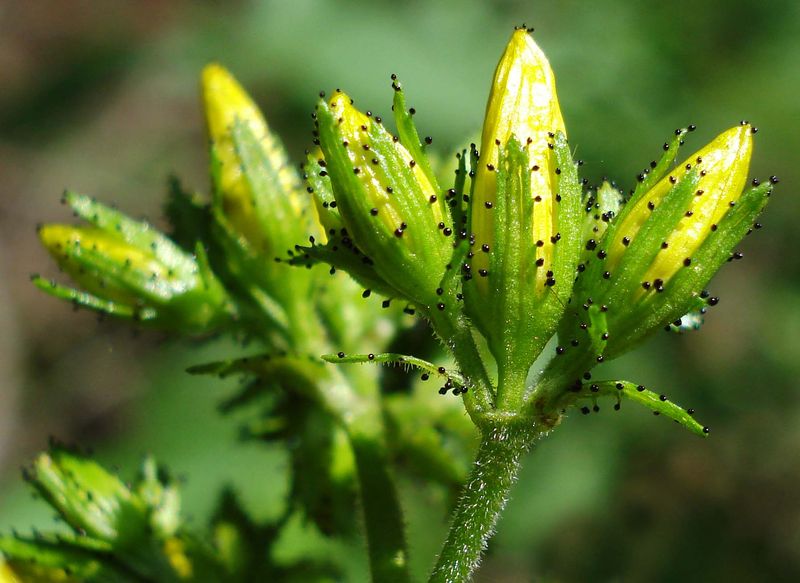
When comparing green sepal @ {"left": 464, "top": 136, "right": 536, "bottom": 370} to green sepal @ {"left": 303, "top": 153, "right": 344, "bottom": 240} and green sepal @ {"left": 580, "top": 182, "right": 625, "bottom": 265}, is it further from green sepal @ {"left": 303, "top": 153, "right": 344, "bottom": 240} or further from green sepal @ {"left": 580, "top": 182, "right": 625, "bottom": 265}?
green sepal @ {"left": 303, "top": 153, "right": 344, "bottom": 240}

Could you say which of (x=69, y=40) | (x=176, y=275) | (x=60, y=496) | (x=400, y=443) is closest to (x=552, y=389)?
(x=400, y=443)

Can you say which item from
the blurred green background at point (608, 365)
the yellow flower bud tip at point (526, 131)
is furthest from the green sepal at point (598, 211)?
the blurred green background at point (608, 365)

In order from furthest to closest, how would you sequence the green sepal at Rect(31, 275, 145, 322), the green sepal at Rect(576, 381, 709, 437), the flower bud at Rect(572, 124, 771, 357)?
the green sepal at Rect(31, 275, 145, 322), the flower bud at Rect(572, 124, 771, 357), the green sepal at Rect(576, 381, 709, 437)

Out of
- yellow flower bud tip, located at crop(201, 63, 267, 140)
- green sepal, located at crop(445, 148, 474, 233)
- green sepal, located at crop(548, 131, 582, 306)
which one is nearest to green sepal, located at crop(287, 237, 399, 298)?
green sepal, located at crop(445, 148, 474, 233)

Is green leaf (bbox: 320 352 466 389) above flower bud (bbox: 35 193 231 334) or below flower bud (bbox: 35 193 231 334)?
below

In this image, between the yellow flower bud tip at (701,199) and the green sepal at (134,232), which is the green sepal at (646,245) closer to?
the yellow flower bud tip at (701,199)

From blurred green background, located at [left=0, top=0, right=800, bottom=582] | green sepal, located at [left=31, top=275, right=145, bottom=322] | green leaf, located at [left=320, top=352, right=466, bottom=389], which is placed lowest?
green leaf, located at [left=320, top=352, right=466, bottom=389]
